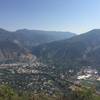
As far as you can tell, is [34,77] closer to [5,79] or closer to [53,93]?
[5,79]

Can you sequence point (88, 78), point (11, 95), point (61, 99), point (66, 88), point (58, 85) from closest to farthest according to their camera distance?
point (11, 95)
point (61, 99)
point (66, 88)
point (58, 85)
point (88, 78)


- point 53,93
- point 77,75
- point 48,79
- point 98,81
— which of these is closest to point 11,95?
point 53,93

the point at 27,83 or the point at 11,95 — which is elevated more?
the point at 11,95

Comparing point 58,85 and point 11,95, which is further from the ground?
point 11,95

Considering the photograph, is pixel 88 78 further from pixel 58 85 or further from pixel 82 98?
pixel 82 98

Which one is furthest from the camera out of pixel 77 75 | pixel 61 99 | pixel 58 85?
pixel 77 75

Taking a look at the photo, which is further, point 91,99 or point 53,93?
point 53,93

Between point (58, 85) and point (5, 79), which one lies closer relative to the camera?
point (58, 85)

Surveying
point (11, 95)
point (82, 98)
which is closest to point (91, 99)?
point (82, 98)

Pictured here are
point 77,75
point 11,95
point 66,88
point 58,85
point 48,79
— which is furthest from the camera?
point 77,75
